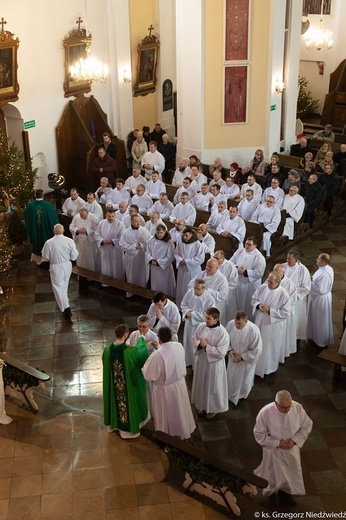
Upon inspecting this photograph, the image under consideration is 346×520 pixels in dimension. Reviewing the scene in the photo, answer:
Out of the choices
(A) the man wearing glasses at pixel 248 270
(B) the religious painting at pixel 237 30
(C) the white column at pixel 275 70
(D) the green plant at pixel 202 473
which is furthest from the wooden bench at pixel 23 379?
(C) the white column at pixel 275 70

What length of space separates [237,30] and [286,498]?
486 inches

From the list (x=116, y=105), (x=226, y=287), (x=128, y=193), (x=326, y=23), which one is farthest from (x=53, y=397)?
(x=326, y=23)

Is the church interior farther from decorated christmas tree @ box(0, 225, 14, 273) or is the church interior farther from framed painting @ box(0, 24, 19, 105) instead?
decorated christmas tree @ box(0, 225, 14, 273)

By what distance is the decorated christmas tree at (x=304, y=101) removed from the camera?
928 inches

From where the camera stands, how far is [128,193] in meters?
14.7

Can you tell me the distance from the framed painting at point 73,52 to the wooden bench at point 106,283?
21.2 feet

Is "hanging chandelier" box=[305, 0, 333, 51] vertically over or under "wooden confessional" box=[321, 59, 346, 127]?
over

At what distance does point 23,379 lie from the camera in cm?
898

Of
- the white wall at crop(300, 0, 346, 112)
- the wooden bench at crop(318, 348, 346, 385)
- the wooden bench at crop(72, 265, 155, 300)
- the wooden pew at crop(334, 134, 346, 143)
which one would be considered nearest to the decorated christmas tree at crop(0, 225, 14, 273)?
the wooden bench at crop(72, 265, 155, 300)

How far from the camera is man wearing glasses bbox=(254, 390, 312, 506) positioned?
7.05 meters

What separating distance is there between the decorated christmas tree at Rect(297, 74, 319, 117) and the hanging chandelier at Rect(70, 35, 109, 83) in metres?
9.39

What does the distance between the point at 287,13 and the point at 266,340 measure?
1078cm

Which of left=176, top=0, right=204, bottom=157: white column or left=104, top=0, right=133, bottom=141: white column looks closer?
left=176, top=0, right=204, bottom=157: white column

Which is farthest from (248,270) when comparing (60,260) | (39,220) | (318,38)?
(318,38)
